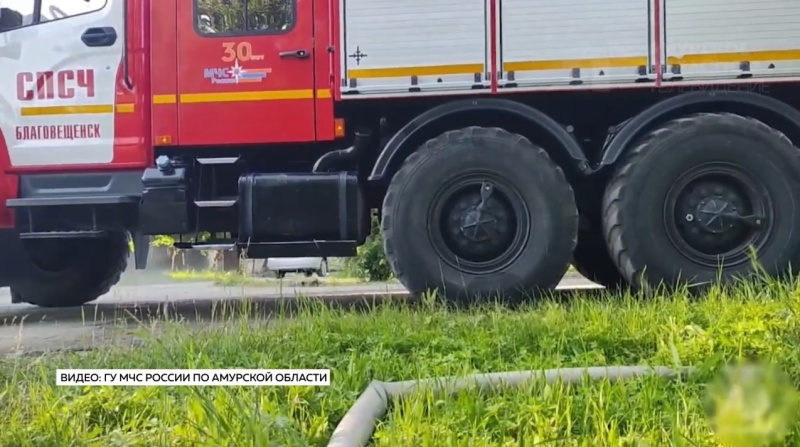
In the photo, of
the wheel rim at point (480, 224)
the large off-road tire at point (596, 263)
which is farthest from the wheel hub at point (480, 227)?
the large off-road tire at point (596, 263)

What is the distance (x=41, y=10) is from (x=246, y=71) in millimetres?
1440

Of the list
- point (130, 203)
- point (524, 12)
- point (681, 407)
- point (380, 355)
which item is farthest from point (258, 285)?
point (681, 407)

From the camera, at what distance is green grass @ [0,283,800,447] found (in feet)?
6.29

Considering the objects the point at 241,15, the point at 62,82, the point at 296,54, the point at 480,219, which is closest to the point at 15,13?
the point at 62,82

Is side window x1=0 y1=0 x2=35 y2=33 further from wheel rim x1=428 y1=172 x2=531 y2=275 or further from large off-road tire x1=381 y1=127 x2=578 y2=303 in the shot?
wheel rim x1=428 y1=172 x2=531 y2=275

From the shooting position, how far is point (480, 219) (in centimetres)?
421

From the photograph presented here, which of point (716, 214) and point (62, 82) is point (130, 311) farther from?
point (716, 214)

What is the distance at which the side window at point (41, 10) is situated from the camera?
459 centimetres

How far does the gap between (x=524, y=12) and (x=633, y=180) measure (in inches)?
46.1

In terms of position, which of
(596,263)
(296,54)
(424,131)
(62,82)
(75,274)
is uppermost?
(296,54)

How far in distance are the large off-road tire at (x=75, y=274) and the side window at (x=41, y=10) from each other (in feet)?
5.37

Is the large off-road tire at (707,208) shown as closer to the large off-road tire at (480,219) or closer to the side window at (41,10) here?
the large off-road tire at (480,219)

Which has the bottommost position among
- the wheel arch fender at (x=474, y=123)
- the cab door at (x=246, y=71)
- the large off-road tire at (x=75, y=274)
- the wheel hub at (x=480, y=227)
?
the large off-road tire at (x=75, y=274)

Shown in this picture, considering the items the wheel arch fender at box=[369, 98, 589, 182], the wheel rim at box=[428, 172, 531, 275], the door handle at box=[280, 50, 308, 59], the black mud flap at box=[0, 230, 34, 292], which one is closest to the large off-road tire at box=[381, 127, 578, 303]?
the wheel rim at box=[428, 172, 531, 275]
